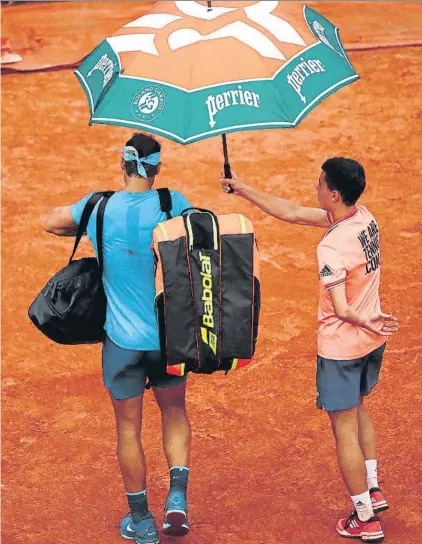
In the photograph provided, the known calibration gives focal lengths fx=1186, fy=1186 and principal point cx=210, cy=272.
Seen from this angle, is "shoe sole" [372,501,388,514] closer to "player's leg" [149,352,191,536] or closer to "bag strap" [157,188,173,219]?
"player's leg" [149,352,191,536]

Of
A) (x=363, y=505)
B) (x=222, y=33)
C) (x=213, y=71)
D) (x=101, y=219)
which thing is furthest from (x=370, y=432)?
(x=222, y=33)

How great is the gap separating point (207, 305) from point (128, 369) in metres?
0.59

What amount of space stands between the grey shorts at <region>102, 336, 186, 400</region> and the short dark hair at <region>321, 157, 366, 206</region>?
4.03 feet

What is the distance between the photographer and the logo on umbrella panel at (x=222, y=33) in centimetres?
608

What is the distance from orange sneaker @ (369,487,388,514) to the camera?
6.44 metres

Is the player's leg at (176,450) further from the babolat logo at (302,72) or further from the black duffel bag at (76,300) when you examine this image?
the babolat logo at (302,72)

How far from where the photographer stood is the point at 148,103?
19.3ft

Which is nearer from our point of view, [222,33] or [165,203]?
[165,203]

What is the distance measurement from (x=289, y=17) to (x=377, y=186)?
519 cm

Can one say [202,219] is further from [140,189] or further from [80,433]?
[80,433]

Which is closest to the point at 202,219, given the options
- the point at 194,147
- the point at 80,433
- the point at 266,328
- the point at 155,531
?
the point at 155,531

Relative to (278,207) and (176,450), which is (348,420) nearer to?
(176,450)

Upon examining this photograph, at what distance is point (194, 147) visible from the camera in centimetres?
1241

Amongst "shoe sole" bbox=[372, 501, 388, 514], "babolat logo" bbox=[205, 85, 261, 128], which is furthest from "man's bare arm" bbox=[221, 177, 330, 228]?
"shoe sole" bbox=[372, 501, 388, 514]
